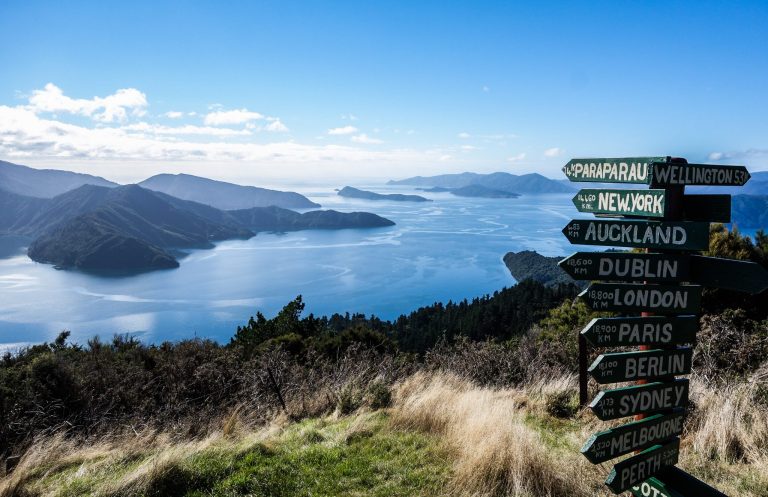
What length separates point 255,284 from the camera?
9188 centimetres

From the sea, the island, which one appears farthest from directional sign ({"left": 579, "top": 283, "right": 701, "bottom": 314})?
the island

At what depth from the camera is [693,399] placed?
4996mm

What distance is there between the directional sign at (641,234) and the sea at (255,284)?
141 ft

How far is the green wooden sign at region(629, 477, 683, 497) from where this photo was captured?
2.84 metres

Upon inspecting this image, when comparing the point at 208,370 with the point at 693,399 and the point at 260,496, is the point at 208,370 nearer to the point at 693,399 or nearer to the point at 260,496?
the point at 260,496

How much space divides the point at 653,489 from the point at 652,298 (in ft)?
3.79

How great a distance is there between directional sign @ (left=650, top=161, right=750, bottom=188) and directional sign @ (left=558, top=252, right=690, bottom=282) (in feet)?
1.39

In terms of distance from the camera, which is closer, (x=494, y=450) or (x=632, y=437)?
(x=632, y=437)

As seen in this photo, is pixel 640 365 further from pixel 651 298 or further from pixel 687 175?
pixel 687 175

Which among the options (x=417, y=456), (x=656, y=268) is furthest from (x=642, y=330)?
(x=417, y=456)

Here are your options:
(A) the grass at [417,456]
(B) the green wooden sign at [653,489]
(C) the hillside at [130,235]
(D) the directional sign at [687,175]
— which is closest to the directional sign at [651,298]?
(D) the directional sign at [687,175]

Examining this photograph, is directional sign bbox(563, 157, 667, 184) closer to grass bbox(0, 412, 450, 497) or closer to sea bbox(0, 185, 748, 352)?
grass bbox(0, 412, 450, 497)

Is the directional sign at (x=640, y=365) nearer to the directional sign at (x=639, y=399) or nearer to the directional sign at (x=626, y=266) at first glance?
the directional sign at (x=639, y=399)

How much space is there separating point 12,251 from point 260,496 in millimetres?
194265
